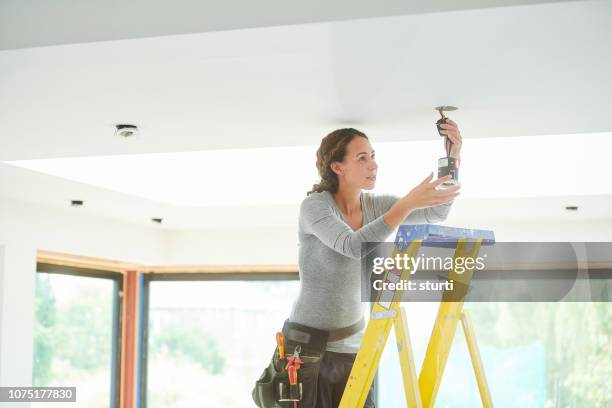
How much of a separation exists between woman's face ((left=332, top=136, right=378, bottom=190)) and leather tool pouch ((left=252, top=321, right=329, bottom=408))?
529mm

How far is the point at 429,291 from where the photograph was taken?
237 centimetres

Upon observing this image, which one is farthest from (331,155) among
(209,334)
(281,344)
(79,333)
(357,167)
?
(209,334)

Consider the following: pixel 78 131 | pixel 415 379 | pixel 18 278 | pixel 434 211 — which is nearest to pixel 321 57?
pixel 434 211

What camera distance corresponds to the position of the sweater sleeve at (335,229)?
2346 millimetres

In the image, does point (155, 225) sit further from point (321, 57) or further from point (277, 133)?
point (321, 57)

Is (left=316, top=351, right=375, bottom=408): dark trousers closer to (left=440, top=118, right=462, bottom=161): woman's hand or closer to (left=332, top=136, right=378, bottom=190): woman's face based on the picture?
(left=332, top=136, right=378, bottom=190): woman's face

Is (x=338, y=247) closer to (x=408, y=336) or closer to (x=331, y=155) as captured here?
(x=408, y=336)

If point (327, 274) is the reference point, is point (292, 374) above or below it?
below

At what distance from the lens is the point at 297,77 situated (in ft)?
8.61

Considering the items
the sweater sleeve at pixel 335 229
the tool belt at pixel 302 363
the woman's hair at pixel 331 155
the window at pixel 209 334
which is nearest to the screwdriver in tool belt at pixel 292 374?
the tool belt at pixel 302 363

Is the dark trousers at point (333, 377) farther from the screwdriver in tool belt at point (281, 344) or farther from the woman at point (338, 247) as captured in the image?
the screwdriver in tool belt at point (281, 344)

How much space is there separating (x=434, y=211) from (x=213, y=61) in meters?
0.89

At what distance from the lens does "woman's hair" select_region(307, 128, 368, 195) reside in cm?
280

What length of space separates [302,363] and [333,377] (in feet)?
0.37
